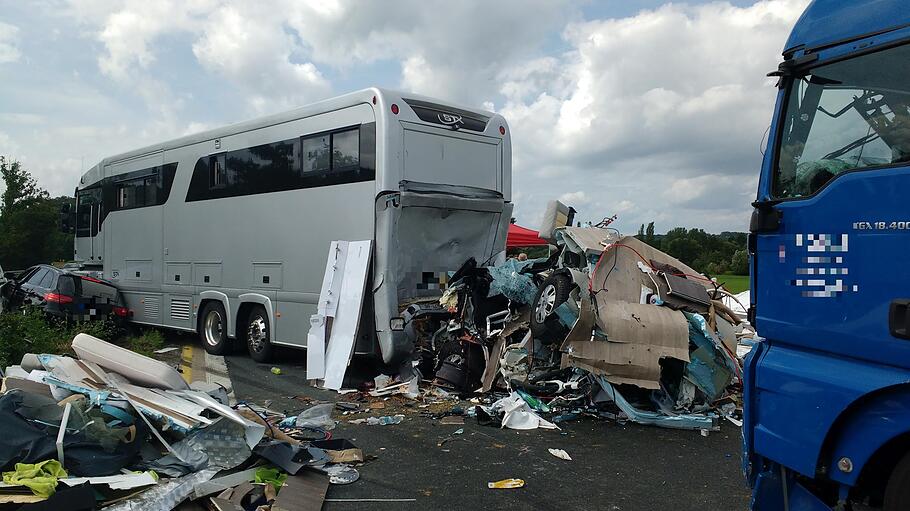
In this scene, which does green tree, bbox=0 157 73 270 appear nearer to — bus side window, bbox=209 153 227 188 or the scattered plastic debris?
bus side window, bbox=209 153 227 188

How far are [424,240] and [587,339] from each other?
117 inches

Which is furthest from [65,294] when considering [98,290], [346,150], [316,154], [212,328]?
[346,150]

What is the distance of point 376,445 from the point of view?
5953mm

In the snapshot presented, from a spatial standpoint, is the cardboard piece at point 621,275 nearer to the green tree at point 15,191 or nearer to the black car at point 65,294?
the black car at point 65,294

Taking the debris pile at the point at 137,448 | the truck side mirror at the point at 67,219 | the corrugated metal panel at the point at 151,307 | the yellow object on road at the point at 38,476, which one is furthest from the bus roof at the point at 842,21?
the truck side mirror at the point at 67,219

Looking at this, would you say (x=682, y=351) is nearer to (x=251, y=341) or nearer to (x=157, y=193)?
(x=251, y=341)

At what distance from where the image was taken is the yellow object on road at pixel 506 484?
485cm

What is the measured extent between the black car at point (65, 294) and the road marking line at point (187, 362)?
194 cm

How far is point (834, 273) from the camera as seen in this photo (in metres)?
2.94

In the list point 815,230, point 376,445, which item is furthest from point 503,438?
point 815,230

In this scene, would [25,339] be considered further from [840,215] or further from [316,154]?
[840,215]

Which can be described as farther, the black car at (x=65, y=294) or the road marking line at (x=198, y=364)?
the black car at (x=65, y=294)

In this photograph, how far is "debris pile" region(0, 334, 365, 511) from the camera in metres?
4.14

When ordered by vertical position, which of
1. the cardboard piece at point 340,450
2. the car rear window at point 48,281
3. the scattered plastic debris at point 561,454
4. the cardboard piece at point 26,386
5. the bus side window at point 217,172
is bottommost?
the scattered plastic debris at point 561,454
